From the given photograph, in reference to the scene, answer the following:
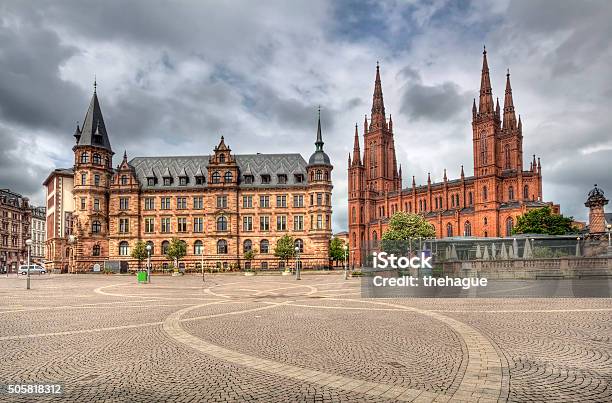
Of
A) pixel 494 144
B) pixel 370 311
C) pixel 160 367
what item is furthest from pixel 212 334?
pixel 494 144

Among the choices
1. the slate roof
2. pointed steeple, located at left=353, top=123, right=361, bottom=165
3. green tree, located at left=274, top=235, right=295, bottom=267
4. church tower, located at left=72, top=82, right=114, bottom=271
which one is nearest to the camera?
green tree, located at left=274, top=235, right=295, bottom=267

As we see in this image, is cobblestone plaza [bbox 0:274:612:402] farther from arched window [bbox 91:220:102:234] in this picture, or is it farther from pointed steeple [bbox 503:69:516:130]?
pointed steeple [bbox 503:69:516:130]

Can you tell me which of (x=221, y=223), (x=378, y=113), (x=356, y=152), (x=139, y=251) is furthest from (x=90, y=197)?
(x=378, y=113)

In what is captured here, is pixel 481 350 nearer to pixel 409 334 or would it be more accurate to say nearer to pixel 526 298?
pixel 409 334

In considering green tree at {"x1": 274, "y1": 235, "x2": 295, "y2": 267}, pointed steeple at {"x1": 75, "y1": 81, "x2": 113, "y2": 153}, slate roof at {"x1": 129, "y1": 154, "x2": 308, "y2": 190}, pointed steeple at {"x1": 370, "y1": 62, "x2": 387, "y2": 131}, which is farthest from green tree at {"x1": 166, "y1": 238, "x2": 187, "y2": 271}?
pointed steeple at {"x1": 370, "y1": 62, "x2": 387, "y2": 131}

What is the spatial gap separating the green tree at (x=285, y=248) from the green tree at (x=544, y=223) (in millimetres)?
43847

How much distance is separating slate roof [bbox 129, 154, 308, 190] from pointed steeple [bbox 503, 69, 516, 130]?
6937 cm

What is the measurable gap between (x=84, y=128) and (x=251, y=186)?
91.5 ft

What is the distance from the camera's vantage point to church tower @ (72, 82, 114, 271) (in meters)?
66.9

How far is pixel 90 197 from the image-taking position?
67375mm

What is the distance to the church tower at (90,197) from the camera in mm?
66875

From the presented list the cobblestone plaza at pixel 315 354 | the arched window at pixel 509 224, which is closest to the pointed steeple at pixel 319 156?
the arched window at pixel 509 224

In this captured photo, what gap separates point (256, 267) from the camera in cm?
6731

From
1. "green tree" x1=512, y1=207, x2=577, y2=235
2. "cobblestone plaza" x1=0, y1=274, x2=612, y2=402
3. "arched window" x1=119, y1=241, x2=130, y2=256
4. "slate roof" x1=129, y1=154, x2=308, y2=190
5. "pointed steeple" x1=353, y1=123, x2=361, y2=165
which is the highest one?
"pointed steeple" x1=353, y1=123, x2=361, y2=165
